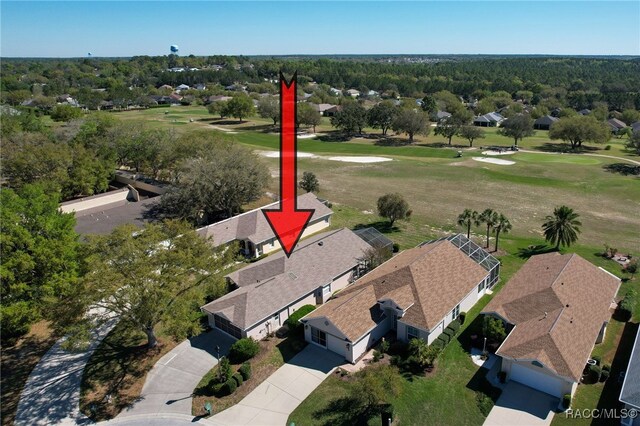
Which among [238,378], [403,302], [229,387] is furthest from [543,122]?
[229,387]

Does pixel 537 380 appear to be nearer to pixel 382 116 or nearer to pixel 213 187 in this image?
pixel 213 187

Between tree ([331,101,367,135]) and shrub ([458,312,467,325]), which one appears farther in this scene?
tree ([331,101,367,135])

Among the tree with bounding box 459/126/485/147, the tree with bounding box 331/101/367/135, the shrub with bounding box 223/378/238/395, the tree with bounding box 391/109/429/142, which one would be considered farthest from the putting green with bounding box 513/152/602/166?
the shrub with bounding box 223/378/238/395

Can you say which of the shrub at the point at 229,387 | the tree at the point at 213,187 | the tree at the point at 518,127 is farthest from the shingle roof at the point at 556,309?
the tree at the point at 518,127

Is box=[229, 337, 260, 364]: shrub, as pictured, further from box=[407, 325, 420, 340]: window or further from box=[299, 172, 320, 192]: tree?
box=[299, 172, 320, 192]: tree

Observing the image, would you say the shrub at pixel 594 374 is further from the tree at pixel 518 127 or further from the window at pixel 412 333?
the tree at pixel 518 127
